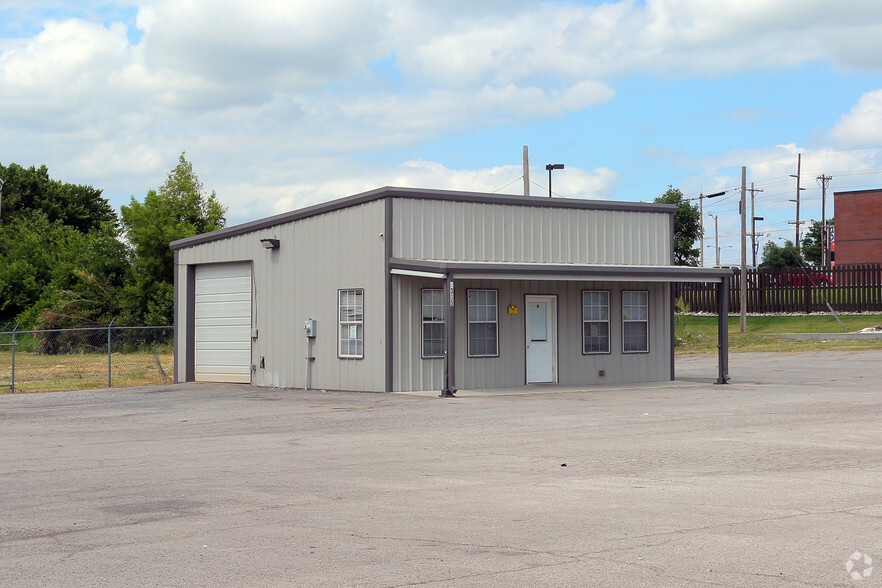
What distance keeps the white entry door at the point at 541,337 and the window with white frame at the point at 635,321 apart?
2053mm

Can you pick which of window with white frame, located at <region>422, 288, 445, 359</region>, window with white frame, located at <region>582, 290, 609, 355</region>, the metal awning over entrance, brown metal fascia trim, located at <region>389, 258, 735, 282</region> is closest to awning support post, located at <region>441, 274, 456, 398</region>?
the metal awning over entrance

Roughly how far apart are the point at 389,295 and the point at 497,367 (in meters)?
3.21

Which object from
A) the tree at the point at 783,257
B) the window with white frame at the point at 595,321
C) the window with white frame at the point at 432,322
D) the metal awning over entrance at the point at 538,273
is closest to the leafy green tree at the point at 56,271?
the window with white frame at the point at 432,322

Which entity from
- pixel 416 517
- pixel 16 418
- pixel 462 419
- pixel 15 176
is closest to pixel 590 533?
pixel 416 517

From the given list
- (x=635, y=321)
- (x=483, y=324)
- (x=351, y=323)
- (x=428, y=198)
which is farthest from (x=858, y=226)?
(x=351, y=323)

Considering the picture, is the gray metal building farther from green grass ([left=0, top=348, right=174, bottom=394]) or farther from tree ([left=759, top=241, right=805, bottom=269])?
tree ([left=759, top=241, right=805, bottom=269])

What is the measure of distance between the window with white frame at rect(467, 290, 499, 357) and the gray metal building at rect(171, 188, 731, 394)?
0.09ft

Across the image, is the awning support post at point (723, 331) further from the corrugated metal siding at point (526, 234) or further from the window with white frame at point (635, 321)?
the corrugated metal siding at point (526, 234)

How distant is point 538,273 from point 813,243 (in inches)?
2952

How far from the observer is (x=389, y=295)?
21875 mm

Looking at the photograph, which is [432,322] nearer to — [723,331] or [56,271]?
[723,331]

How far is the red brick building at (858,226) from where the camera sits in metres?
58.0

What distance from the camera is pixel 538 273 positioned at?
21688 mm

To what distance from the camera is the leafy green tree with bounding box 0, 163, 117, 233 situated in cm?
7394
